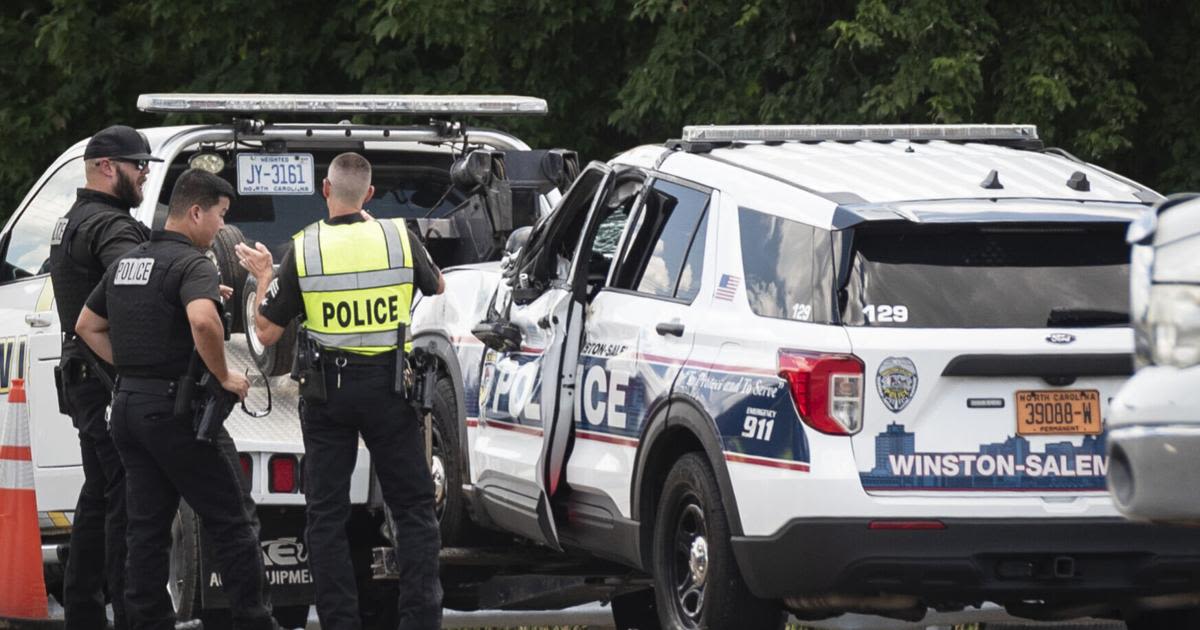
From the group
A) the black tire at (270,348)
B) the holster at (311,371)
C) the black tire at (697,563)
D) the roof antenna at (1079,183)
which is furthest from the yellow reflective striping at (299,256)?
the roof antenna at (1079,183)

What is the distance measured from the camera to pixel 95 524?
897 centimetres

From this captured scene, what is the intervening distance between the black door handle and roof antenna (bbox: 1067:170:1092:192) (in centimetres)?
139

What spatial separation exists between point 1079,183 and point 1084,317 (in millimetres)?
711

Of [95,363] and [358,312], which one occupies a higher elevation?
[358,312]

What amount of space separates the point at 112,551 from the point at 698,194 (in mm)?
2938

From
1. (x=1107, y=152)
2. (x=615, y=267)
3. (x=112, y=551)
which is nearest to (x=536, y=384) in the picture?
(x=615, y=267)

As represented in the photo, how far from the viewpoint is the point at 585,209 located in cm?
891

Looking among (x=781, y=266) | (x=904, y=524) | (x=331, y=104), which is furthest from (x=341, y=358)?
(x=904, y=524)

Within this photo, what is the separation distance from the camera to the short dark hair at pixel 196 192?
830 centimetres

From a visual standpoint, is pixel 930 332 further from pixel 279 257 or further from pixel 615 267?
pixel 279 257

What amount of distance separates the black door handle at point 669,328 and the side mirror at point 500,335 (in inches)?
53.5

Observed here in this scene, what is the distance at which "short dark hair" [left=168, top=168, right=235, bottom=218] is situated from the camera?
27.2 ft

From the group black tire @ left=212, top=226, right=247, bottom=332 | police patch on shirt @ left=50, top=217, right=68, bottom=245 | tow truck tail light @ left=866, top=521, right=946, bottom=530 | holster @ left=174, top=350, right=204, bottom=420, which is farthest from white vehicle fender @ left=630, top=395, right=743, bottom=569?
police patch on shirt @ left=50, top=217, right=68, bottom=245

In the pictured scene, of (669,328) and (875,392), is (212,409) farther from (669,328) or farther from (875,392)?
(875,392)
